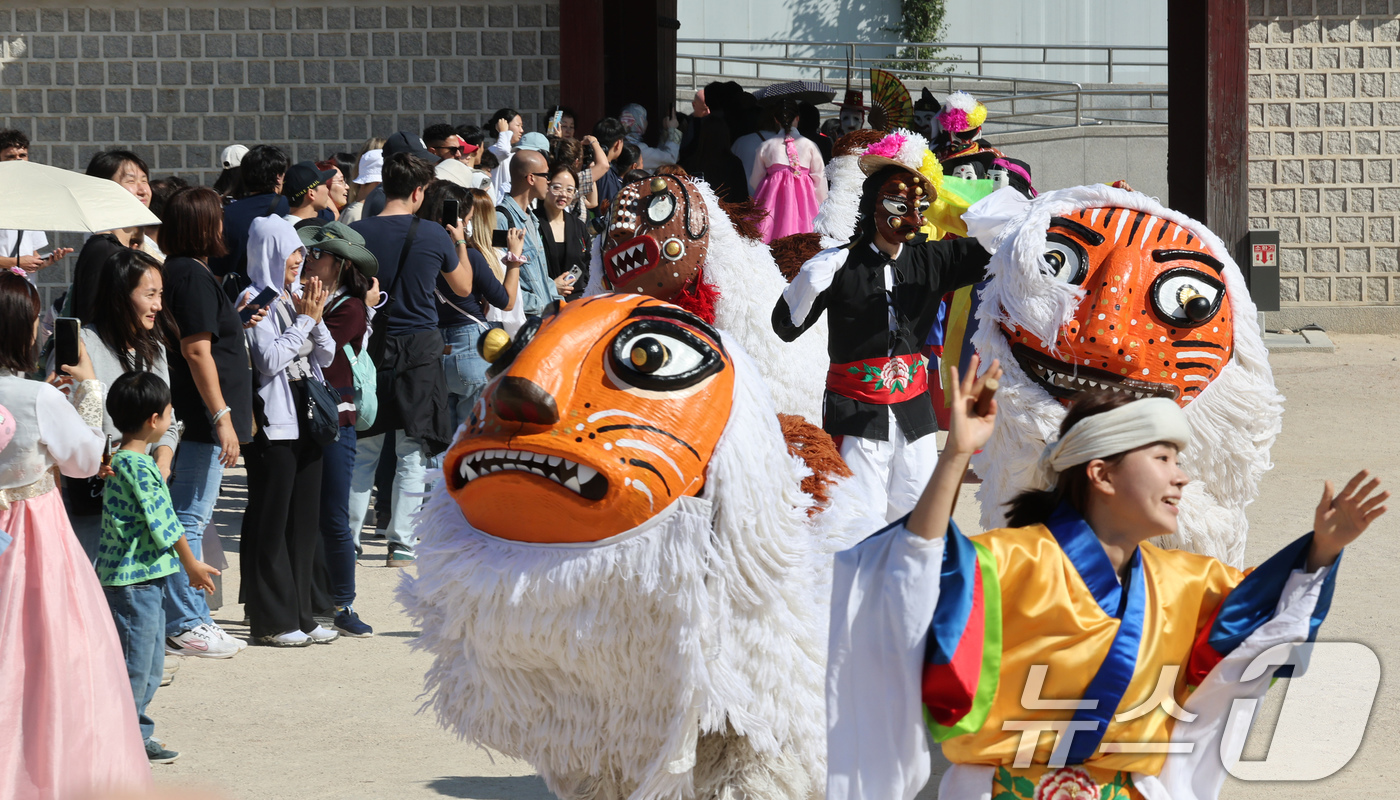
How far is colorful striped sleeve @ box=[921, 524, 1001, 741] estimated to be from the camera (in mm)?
2422

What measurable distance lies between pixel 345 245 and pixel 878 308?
2.05 m

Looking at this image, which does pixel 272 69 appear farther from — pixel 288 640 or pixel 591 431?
pixel 591 431

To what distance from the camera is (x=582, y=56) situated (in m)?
12.9


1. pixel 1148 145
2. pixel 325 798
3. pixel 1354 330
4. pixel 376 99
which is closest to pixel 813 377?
pixel 325 798

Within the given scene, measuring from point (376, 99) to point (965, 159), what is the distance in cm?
658

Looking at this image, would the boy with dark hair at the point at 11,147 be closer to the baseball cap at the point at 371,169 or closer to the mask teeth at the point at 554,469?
the baseball cap at the point at 371,169

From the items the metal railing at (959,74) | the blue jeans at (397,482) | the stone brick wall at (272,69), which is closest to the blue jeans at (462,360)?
the blue jeans at (397,482)

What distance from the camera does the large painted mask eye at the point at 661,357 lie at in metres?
3.30

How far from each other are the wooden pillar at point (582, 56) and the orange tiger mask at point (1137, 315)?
9.16 meters

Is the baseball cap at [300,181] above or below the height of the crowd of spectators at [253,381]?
above

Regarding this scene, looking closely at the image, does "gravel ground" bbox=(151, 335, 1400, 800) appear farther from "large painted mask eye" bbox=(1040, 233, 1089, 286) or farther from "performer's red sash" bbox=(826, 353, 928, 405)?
"performer's red sash" bbox=(826, 353, 928, 405)

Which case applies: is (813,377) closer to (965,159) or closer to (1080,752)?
(965,159)

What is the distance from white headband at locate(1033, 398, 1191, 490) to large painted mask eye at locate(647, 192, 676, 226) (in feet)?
11.4

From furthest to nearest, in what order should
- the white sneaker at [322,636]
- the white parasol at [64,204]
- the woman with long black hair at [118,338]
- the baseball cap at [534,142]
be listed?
the baseball cap at [534,142] → the white sneaker at [322,636] → the white parasol at [64,204] → the woman with long black hair at [118,338]
